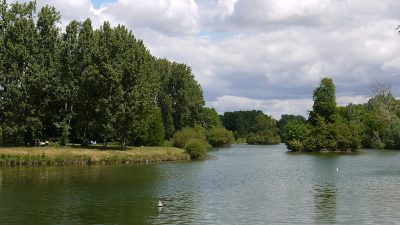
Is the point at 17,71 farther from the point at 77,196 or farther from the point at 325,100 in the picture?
the point at 325,100

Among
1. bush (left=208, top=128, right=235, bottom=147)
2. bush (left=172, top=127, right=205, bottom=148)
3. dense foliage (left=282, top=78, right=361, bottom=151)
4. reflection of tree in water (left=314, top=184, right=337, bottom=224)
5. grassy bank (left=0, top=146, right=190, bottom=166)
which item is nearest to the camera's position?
reflection of tree in water (left=314, top=184, right=337, bottom=224)

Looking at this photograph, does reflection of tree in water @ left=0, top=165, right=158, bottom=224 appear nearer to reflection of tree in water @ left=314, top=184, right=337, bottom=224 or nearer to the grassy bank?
the grassy bank

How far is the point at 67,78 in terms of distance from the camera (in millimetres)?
74000

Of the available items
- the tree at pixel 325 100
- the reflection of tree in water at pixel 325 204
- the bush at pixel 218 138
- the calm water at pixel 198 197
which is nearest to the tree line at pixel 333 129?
the tree at pixel 325 100

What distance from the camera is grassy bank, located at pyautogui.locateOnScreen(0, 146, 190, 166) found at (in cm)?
6210

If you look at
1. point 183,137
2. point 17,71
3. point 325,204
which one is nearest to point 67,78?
point 17,71

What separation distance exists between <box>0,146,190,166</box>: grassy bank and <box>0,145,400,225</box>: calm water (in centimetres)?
903

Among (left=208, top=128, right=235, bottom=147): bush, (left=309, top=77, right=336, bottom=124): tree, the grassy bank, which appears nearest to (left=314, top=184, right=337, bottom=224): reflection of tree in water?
the grassy bank

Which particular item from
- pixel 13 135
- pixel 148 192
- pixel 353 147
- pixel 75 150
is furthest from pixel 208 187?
pixel 353 147

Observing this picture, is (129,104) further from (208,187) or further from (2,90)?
(208,187)

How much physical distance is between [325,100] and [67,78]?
66.8 meters

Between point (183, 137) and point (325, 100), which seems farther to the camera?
point (325, 100)

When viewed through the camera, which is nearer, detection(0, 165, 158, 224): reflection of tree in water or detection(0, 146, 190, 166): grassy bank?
detection(0, 165, 158, 224): reflection of tree in water

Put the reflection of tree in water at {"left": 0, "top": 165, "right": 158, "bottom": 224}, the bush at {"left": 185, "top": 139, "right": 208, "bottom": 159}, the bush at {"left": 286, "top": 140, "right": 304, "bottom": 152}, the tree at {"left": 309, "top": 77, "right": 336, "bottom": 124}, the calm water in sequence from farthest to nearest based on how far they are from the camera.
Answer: the tree at {"left": 309, "top": 77, "right": 336, "bottom": 124} < the bush at {"left": 286, "top": 140, "right": 304, "bottom": 152} < the bush at {"left": 185, "top": 139, "right": 208, "bottom": 159} < the reflection of tree in water at {"left": 0, "top": 165, "right": 158, "bottom": 224} < the calm water
